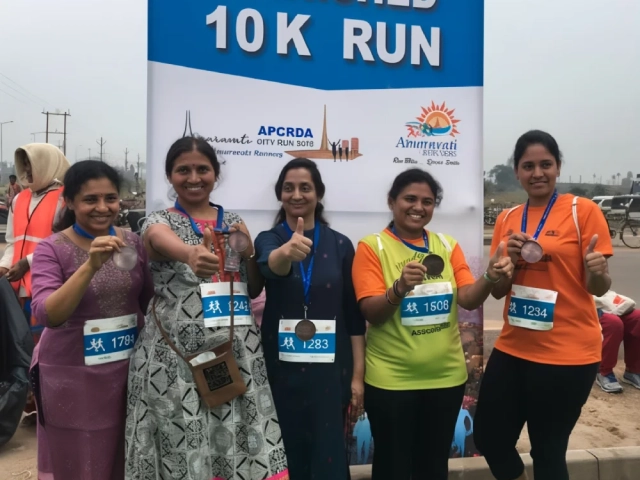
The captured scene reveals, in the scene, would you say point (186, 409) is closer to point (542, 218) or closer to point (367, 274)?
point (367, 274)

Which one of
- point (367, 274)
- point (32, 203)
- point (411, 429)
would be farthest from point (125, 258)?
point (32, 203)

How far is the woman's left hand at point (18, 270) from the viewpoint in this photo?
327 cm

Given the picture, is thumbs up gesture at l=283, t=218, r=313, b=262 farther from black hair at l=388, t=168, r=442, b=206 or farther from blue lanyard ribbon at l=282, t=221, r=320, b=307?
black hair at l=388, t=168, r=442, b=206

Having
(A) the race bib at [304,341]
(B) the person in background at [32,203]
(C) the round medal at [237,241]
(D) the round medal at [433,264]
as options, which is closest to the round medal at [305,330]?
(A) the race bib at [304,341]

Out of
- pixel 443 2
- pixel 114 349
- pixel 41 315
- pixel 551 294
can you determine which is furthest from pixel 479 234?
pixel 41 315

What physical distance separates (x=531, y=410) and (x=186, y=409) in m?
1.52

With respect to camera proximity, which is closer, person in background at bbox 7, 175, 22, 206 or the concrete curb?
the concrete curb

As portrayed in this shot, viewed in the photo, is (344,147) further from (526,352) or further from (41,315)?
(41,315)

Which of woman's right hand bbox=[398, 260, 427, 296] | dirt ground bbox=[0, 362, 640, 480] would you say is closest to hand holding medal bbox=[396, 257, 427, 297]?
woman's right hand bbox=[398, 260, 427, 296]

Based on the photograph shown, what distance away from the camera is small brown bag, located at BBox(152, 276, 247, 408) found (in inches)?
69.6

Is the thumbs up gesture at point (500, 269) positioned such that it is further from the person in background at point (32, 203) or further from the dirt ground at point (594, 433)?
the person in background at point (32, 203)

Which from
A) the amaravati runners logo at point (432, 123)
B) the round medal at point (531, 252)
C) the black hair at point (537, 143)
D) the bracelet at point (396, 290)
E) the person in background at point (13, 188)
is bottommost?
the bracelet at point (396, 290)

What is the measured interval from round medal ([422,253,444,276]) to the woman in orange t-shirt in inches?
13.3

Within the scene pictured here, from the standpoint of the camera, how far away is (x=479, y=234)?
122 inches
